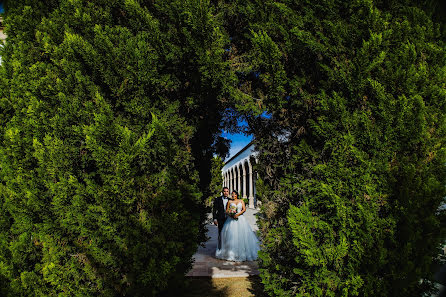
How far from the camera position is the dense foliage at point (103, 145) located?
10.0 feet

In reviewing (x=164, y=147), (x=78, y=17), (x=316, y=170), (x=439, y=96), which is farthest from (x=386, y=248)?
(x=78, y=17)

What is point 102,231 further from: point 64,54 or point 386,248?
point 386,248

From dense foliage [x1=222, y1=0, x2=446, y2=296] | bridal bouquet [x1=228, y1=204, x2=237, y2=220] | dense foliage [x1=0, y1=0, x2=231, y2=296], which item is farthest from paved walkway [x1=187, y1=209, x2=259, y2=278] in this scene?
dense foliage [x1=222, y1=0, x2=446, y2=296]

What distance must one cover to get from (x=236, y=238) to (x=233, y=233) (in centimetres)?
22

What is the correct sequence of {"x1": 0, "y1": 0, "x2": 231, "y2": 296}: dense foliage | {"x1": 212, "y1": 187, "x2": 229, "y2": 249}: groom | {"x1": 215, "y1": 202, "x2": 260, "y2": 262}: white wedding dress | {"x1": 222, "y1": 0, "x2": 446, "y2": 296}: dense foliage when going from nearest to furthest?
{"x1": 222, "y1": 0, "x2": 446, "y2": 296}: dense foliage
{"x1": 0, "y1": 0, "x2": 231, "y2": 296}: dense foliage
{"x1": 215, "y1": 202, "x2": 260, "y2": 262}: white wedding dress
{"x1": 212, "y1": 187, "x2": 229, "y2": 249}: groom

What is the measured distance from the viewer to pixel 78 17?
353 centimetres

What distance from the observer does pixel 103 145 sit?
3.08 metres

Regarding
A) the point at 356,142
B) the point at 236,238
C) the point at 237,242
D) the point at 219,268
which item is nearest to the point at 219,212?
the point at 236,238

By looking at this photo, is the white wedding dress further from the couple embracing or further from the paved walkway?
the paved walkway

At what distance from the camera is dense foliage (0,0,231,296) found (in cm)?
306

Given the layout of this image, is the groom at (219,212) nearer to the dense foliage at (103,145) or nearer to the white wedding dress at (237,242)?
the white wedding dress at (237,242)

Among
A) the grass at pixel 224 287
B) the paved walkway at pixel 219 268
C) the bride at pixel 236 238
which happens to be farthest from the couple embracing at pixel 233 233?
the grass at pixel 224 287

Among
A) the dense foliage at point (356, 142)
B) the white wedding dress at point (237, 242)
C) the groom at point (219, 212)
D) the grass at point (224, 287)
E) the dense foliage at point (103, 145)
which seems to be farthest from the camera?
the groom at point (219, 212)

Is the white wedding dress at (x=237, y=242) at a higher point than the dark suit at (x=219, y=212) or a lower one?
lower
